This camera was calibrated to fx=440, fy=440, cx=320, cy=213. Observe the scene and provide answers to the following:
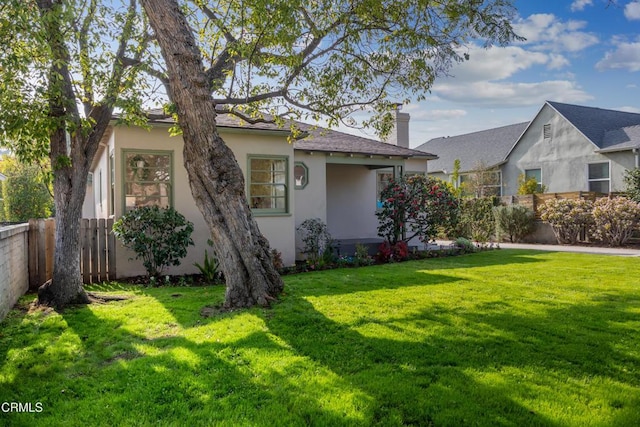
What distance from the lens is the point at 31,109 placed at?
19.7ft

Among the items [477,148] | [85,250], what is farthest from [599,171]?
[85,250]

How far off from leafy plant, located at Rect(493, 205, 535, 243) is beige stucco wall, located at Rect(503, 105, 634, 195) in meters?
4.71

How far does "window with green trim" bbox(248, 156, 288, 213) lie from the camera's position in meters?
10.8

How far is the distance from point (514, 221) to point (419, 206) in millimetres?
7390

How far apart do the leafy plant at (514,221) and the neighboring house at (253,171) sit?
5.10 m

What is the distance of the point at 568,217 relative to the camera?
15.9 m

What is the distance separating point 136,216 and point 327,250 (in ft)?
15.8

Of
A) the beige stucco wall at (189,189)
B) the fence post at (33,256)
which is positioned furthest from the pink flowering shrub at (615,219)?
the fence post at (33,256)

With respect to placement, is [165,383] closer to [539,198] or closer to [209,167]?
[209,167]

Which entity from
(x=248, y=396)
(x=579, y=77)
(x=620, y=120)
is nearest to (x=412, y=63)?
(x=248, y=396)

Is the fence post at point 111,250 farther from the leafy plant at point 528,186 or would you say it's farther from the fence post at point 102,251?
the leafy plant at point 528,186

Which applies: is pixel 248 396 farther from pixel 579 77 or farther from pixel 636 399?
pixel 579 77

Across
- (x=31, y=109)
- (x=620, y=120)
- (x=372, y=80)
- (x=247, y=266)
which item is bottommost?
(x=247, y=266)

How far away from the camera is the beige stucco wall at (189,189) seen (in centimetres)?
927
